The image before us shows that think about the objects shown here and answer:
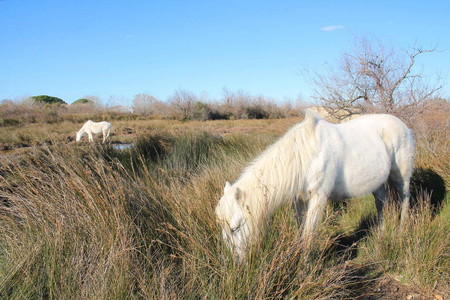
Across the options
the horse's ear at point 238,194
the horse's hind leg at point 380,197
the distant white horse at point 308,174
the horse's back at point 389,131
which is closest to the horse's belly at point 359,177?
the distant white horse at point 308,174

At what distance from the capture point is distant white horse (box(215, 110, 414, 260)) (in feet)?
7.64

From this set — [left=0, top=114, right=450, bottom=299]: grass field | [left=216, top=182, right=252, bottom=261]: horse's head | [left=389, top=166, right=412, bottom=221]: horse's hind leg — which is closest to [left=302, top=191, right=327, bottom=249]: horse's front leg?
[left=0, top=114, right=450, bottom=299]: grass field

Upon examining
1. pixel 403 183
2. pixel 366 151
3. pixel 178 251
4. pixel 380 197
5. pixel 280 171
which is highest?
pixel 280 171

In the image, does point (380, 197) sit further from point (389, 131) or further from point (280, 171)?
point (280, 171)

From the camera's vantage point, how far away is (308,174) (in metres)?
2.74

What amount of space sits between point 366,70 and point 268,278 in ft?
24.8

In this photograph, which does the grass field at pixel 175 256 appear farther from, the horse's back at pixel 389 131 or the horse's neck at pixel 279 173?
the horse's back at pixel 389 131

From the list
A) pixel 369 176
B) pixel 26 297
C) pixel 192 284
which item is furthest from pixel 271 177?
pixel 26 297

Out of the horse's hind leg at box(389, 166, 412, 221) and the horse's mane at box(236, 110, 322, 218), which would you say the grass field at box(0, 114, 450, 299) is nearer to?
the horse's mane at box(236, 110, 322, 218)

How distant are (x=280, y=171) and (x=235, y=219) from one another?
2.20ft

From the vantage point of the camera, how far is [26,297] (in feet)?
6.17

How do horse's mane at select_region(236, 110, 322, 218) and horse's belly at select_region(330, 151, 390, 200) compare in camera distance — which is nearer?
horse's mane at select_region(236, 110, 322, 218)

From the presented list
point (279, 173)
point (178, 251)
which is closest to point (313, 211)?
point (279, 173)

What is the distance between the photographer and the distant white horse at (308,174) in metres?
2.33
